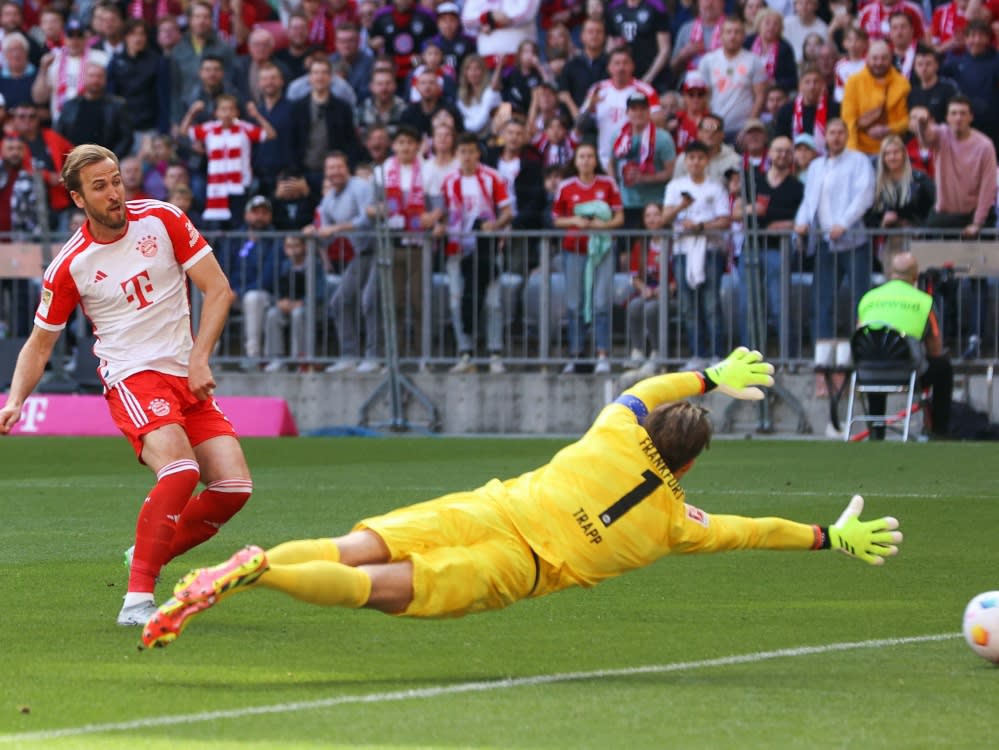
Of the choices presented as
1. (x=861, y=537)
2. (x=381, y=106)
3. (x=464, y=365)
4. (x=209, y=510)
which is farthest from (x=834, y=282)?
(x=861, y=537)

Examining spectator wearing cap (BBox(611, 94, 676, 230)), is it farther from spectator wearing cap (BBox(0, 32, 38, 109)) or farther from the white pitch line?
the white pitch line

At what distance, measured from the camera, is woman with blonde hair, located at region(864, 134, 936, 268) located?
19969 millimetres

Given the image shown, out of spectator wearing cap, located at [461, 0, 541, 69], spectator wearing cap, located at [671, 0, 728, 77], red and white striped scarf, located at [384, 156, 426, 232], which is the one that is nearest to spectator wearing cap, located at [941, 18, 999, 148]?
spectator wearing cap, located at [671, 0, 728, 77]

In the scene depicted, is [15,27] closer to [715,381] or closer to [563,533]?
[715,381]

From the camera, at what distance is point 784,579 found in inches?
407

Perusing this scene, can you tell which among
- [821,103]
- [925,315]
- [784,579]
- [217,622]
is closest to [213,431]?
[217,622]

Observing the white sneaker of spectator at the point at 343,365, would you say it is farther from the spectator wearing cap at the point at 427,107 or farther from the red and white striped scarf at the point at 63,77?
the red and white striped scarf at the point at 63,77

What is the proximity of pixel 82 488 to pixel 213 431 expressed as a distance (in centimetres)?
653

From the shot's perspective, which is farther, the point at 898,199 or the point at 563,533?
the point at 898,199

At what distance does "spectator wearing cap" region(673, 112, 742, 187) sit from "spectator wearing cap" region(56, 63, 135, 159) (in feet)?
21.8

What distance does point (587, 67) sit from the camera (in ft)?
73.5

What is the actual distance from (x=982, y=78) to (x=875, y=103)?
124 cm

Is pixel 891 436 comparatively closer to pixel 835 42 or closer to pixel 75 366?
pixel 835 42

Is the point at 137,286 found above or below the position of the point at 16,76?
below
